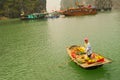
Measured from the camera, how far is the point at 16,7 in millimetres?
135750

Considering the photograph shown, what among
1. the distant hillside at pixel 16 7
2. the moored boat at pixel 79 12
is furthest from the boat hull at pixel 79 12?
the distant hillside at pixel 16 7

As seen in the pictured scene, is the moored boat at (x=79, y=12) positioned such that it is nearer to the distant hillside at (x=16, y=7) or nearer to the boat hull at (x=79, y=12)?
the boat hull at (x=79, y=12)

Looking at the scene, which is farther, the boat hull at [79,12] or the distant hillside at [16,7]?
the distant hillside at [16,7]

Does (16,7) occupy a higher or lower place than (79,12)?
higher

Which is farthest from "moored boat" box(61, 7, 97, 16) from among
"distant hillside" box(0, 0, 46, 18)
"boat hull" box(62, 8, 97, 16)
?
"distant hillside" box(0, 0, 46, 18)

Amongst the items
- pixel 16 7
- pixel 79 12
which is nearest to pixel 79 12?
pixel 79 12

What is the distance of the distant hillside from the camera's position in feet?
425

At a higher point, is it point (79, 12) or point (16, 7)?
point (16, 7)

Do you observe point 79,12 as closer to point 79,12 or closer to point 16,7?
point 79,12

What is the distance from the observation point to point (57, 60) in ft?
92.2

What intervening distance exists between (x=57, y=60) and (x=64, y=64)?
2.12m

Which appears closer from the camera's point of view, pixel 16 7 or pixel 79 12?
pixel 79 12

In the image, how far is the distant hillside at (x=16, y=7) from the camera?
130 metres

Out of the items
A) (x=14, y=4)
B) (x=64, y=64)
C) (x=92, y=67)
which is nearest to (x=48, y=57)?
(x=64, y=64)
